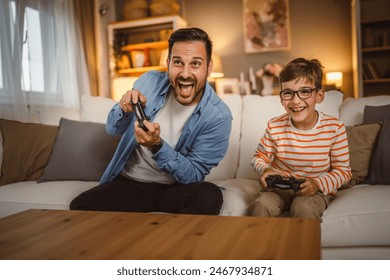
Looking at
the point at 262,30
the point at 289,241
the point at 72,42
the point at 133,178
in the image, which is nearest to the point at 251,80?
the point at 262,30

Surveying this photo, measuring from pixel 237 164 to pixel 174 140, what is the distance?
1.73ft

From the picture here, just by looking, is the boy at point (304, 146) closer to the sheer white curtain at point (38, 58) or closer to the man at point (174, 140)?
the man at point (174, 140)

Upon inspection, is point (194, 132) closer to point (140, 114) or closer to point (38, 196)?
point (140, 114)

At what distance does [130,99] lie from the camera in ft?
4.38

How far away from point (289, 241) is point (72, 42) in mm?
3037

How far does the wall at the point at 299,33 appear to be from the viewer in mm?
3967

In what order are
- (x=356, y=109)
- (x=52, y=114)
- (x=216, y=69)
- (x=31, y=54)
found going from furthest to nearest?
(x=216, y=69), (x=52, y=114), (x=31, y=54), (x=356, y=109)

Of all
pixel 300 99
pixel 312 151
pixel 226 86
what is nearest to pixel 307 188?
pixel 312 151

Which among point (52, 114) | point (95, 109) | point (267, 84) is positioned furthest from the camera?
point (267, 84)

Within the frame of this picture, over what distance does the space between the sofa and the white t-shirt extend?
0.27 m

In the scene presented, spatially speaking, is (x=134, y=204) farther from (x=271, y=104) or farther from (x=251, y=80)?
(x=251, y=80)

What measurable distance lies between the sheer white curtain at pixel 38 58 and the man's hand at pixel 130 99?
4.92 feet

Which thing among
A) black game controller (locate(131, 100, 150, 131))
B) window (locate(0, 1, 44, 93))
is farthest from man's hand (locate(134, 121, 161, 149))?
window (locate(0, 1, 44, 93))
